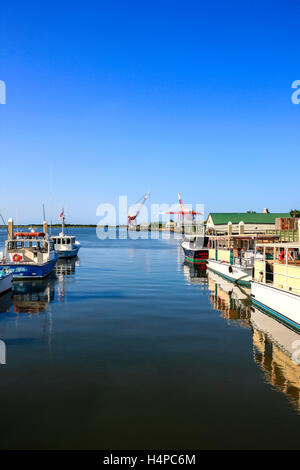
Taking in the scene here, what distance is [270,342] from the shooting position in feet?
47.9

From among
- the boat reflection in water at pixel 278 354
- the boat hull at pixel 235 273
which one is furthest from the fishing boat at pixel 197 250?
the boat reflection in water at pixel 278 354

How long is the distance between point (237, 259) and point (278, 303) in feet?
53.6

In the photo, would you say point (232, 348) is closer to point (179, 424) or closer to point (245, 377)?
point (245, 377)

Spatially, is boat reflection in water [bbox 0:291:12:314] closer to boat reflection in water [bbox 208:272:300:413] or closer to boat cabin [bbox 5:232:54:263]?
boat cabin [bbox 5:232:54:263]

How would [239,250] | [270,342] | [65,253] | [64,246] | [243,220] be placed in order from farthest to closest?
[243,220] → [64,246] → [65,253] → [239,250] → [270,342]

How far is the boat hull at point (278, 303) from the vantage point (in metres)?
16.2

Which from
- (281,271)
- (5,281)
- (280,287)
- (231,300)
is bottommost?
(231,300)

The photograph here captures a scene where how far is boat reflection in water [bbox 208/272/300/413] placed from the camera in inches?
416

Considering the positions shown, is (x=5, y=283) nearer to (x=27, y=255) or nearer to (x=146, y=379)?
(x=27, y=255)

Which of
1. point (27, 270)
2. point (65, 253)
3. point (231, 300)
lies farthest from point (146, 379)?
point (65, 253)

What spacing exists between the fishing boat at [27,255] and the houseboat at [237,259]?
17.4 m

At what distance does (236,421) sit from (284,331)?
348 inches

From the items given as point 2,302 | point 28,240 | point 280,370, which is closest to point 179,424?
point 280,370

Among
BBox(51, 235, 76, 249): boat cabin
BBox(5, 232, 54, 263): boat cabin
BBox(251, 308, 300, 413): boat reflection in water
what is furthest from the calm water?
BBox(51, 235, 76, 249): boat cabin
